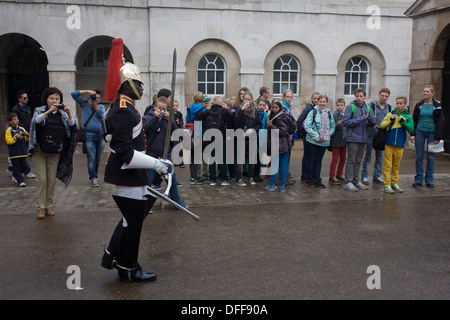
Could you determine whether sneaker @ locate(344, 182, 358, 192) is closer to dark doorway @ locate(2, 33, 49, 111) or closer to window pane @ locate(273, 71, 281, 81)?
window pane @ locate(273, 71, 281, 81)

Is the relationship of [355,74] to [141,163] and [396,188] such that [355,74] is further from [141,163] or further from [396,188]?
[141,163]

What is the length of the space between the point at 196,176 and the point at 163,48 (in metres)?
7.90

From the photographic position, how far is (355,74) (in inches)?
723

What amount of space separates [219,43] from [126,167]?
13.2m

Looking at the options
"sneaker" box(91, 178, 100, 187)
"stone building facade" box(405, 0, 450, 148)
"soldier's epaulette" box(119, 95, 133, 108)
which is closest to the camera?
"soldier's epaulette" box(119, 95, 133, 108)

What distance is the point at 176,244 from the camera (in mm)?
5777

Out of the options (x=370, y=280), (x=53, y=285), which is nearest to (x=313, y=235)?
(x=370, y=280)

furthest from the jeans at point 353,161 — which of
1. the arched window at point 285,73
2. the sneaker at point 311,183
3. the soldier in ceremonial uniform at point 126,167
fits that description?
the arched window at point 285,73

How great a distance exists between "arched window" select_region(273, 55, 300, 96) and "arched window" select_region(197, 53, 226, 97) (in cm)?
202

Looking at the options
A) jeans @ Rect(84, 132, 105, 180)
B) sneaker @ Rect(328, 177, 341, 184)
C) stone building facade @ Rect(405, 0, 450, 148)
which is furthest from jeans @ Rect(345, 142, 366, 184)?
jeans @ Rect(84, 132, 105, 180)

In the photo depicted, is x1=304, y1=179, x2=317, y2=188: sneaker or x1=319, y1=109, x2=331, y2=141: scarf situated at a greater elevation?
x1=319, y1=109, x2=331, y2=141: scarf

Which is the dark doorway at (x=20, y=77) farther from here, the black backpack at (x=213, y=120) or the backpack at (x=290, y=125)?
the backpack at (x=290, y=125)

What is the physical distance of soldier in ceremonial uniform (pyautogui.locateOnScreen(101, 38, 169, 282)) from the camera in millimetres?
4349

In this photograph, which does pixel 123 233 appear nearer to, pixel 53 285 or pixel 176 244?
pixel 53 285
